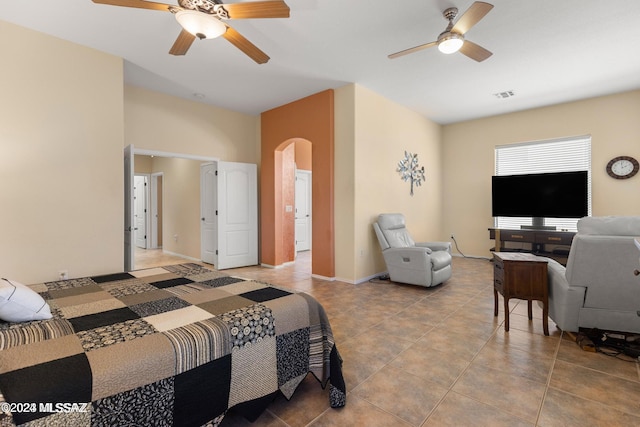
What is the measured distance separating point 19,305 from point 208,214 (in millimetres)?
4540

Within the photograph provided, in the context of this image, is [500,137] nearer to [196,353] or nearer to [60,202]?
[196,353]

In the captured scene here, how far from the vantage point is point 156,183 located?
323 inches

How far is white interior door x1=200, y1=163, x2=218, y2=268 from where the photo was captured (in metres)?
5.59

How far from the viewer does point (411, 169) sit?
5.77 metres

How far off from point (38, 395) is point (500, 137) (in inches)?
281

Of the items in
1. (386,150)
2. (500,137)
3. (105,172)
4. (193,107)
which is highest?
(193,107)

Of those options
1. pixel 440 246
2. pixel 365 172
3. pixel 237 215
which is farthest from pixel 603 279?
pixel 237 215

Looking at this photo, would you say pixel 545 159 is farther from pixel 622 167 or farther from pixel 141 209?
pixel 141 209

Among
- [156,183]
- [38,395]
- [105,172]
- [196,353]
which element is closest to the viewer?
[38,395]

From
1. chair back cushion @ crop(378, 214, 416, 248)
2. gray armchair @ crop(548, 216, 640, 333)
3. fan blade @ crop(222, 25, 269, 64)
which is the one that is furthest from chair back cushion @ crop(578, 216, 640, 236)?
fan blade @ crop(222, 25, 269, 64)

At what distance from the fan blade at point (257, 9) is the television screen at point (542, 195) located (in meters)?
5.10

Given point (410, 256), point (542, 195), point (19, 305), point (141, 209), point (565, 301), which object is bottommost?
point (565, 301)

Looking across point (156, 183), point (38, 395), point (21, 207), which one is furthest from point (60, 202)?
point (156, 183)

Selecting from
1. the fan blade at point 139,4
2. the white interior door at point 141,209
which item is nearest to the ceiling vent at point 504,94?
the fan blade at point 139,4
